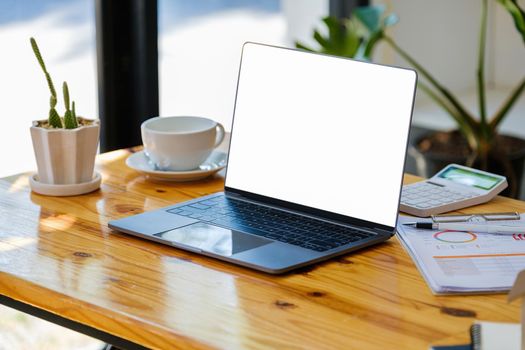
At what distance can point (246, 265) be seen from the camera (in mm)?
1131

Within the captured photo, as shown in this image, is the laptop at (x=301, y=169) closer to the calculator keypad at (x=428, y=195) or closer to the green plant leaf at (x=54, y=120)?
the calculator keypad at (x=428, y=195)

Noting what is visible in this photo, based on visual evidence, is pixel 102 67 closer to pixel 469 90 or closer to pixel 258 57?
pixel 258 57

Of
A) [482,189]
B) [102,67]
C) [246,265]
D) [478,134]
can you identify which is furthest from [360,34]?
[246,265]

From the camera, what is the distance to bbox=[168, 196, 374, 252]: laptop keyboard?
121 cm

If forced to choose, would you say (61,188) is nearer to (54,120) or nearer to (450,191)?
(54,120)

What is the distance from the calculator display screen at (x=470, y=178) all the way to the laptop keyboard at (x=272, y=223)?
0.30m

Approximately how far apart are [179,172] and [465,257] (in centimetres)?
54

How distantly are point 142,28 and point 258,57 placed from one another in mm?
1042

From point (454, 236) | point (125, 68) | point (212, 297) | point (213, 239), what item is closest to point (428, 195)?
point (454, 236)

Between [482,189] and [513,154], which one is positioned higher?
[482,189]

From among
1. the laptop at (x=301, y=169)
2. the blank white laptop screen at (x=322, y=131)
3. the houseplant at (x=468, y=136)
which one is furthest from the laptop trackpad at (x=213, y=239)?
the houseplant at (x=468, y=136)

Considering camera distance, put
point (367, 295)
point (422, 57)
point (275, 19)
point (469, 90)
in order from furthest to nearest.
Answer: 1. point (469, 90)
2. point (422, 57)
3. point (275, 19)
4. point (367, 295)

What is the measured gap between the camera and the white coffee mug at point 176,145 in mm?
1509

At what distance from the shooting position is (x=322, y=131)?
1.30m
